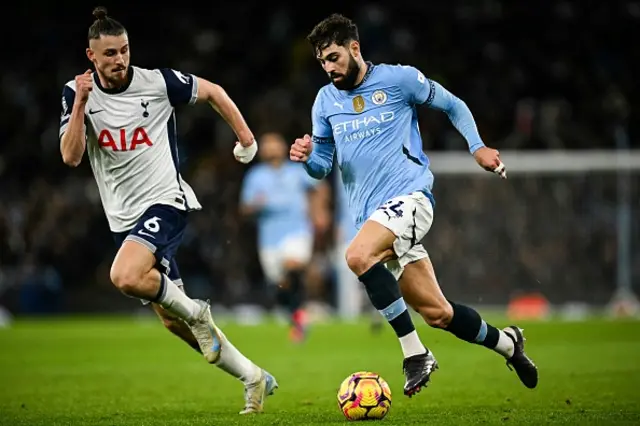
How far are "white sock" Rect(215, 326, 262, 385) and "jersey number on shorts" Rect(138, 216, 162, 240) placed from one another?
77 cm

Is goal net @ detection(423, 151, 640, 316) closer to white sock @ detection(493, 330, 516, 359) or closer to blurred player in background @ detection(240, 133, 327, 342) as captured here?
blurred player in background @ detection(240, 133, 327, 342)

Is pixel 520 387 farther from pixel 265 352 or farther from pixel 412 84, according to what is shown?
pixel 265 352

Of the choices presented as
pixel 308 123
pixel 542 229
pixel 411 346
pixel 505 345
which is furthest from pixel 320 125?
pixel 308 123

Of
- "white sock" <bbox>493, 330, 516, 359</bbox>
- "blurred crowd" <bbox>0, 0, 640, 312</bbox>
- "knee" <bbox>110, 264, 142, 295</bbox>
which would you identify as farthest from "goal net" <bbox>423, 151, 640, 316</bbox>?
"knee" <bbox>110, 264, 142, 295</bbox>

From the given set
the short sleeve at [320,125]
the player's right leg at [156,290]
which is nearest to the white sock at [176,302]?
the player's right leg at [156,290]

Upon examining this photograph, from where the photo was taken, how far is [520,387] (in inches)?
368

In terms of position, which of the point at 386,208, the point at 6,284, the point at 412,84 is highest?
the point at 412,84

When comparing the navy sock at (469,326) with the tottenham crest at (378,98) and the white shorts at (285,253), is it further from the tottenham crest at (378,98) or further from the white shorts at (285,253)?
the white shorts at (285,253)

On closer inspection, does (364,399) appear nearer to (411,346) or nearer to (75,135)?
(411,346)

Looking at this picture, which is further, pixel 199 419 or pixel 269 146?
pixel 269 146

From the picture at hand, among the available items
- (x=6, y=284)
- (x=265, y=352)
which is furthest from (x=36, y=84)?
(x=265, y=352)

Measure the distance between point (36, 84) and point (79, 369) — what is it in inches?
472

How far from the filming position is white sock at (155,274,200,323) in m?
7.52

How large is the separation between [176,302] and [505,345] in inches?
89.3
